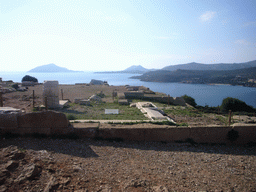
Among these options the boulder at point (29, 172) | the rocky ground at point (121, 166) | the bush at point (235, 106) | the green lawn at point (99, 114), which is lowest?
the bush at point (235, 106)

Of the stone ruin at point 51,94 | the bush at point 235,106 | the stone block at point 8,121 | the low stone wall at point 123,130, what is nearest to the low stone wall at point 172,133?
the low stone wall at point 123,130

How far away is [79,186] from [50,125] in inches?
137

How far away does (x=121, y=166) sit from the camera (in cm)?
464

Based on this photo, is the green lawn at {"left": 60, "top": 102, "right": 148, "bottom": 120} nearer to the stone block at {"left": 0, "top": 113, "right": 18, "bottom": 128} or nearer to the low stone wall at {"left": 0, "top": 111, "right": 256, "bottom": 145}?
the low stone wall at {"left": 0, "top": 111, "right": 256, "bottom": 145}

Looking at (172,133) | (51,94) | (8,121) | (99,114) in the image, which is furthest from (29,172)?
(51,94)

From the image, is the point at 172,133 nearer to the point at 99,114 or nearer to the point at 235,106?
the point at 99,114

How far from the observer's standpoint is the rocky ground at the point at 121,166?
3553 millimetres

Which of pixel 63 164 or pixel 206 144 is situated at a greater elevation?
pixel 63 164

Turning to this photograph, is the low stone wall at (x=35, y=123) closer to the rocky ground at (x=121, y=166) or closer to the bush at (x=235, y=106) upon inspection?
the rocky ground at (x=121, y=166)

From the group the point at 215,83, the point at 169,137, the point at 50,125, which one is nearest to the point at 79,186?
the point at 50,125

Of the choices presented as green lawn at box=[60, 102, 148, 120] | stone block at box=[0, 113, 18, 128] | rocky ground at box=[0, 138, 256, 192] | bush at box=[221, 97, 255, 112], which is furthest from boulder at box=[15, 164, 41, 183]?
bush at box=[221, 97, 255, 112]

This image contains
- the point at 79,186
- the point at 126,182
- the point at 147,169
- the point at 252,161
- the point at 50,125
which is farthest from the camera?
the point at 50,125

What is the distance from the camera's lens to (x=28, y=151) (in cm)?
482

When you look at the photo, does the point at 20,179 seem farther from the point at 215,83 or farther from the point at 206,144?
the point at 215,83
